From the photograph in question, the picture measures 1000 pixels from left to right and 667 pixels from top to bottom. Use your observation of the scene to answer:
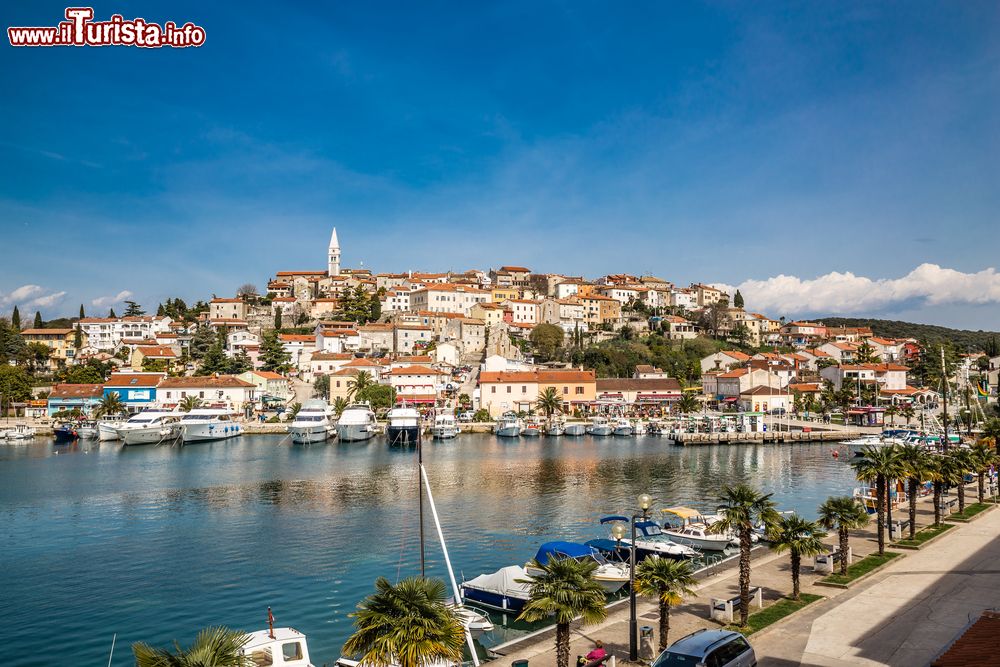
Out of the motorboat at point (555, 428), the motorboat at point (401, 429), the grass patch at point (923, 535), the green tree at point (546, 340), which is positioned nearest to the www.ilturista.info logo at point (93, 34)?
the grass patch at point (923, 535)

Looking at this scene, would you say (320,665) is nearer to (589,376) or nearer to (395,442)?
(395,442)

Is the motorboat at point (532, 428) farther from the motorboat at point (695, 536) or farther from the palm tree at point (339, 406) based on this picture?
the motorboat at point (695, 536)

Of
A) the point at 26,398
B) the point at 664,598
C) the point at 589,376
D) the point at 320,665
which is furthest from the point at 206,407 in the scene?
the point at 664,598

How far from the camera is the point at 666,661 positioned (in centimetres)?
1095

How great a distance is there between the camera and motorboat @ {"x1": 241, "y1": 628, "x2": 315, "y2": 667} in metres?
13.8

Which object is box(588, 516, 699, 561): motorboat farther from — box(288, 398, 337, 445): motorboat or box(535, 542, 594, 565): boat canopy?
box(288, 398, 337, 445): motorboat

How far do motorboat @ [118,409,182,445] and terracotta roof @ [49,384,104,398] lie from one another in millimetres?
21042

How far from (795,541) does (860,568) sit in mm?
4144

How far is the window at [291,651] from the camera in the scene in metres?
14.0

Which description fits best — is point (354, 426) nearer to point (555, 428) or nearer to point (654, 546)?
point (555, 428)

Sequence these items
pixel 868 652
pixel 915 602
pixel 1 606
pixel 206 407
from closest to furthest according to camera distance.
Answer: pixel 868 652 < pixel 915 602 < pixel 1 606 < pixel 206 407

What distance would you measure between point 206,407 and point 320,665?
256 feet

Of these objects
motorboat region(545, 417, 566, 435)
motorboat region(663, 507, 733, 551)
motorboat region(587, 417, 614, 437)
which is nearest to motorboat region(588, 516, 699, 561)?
motorboat region(663, 507, 733, 551)

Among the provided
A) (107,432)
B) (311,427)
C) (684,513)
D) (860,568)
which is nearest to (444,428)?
(311,427)
